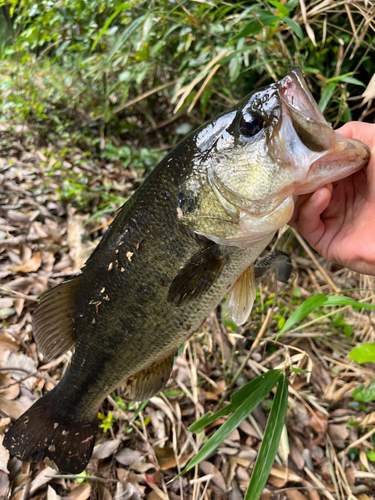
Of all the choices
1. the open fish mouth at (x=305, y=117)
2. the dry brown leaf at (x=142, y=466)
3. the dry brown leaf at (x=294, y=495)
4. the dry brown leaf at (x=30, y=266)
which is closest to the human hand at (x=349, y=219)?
the open fish mouth at (x=305, y=117)

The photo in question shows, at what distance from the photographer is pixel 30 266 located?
228cm

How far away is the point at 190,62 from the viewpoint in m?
2.69

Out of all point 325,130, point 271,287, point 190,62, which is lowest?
point 271,287

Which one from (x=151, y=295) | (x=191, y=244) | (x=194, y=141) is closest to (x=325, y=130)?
(x=194, y=141)

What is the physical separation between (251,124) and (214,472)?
1.65 meters

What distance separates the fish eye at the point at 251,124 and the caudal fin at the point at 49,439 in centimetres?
131

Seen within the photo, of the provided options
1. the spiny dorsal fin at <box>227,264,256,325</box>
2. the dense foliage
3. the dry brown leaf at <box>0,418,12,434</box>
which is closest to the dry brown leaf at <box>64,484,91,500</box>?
the dry brown leaf at <box>0,418,12,434</box>

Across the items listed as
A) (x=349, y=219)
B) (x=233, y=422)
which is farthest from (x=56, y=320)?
(x=349, y=219)

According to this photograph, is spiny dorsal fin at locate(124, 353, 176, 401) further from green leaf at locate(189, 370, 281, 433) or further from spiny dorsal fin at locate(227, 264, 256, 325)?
spiny dorsal fin at locate(227, 264, 256, 325)

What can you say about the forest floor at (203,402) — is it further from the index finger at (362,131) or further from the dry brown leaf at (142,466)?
the index finger at (362,131)

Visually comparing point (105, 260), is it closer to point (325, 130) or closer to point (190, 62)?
point (325, 130)

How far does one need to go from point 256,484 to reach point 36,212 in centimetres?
241

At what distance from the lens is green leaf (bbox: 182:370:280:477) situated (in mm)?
1294

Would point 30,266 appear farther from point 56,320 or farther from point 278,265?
point 278,265
